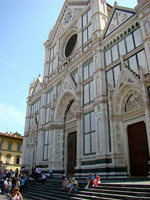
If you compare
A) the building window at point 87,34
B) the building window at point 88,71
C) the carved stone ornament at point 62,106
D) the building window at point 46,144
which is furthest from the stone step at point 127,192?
the building window at point 87,34

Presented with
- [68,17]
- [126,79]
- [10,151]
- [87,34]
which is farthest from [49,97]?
[10,151]

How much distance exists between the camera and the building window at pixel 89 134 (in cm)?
1562

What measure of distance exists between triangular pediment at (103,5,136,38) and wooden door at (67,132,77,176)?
10.6 m

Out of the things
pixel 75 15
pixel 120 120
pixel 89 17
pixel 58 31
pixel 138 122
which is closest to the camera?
pixel 138 122

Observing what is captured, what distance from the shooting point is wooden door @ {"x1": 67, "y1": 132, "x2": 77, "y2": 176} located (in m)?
19.1

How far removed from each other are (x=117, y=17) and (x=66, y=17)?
11535mm

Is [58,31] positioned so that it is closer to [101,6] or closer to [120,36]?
[101,6]

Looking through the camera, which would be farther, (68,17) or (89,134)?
(68,17)

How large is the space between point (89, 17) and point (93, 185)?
1716cm

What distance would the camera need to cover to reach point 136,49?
44.4ft

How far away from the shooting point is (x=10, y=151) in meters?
43.3

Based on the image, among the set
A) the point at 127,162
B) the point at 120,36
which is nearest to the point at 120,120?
the point at 127,162

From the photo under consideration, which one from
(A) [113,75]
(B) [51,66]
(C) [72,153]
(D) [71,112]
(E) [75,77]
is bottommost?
(C) [72,153]

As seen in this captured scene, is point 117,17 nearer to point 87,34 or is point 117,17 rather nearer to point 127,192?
point 87,34
